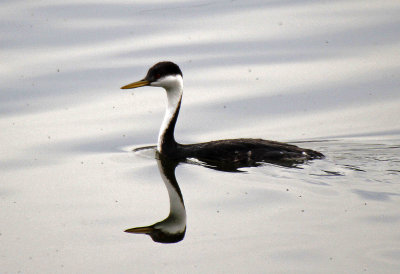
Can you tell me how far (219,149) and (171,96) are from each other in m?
1.18

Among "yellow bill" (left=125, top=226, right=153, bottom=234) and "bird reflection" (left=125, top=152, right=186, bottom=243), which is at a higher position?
"yellow bill" (left=125, top=226, right=153, bottom=234)

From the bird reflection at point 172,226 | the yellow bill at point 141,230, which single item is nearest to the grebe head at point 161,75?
the bird reflection at point 172,226

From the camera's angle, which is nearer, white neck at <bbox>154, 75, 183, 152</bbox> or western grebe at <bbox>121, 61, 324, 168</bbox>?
western grebe at <bbox>121, 61, 324, 168</bbox>

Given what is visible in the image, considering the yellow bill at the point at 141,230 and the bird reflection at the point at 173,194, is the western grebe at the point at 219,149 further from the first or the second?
the yellow bill at the point at 141,230

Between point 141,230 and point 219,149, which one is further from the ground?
point 219,149

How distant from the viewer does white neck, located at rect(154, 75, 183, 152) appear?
11367mm

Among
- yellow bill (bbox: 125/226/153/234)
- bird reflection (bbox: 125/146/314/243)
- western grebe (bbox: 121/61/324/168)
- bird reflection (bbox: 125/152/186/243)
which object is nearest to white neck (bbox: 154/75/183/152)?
western grebe (bbox: 121/61/324/168)

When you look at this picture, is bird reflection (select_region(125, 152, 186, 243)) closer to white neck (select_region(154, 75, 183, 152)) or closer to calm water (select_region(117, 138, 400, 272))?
calm water (select_region(117, 138, 400, 272))

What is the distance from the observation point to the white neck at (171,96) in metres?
11.4

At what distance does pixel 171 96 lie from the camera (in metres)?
11.6

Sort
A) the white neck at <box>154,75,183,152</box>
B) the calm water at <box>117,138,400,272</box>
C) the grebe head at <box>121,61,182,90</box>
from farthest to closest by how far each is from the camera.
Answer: the white neck at <box>154,75,183,152</box> < the grebe head at <box>121,61,182,90</box> < the calm water at <box>117,138,400,272</box>

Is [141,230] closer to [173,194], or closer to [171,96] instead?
[173,194]

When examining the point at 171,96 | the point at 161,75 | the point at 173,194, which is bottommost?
the point at 173,194

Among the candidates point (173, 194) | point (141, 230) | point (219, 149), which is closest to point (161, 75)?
point (219, 149)
